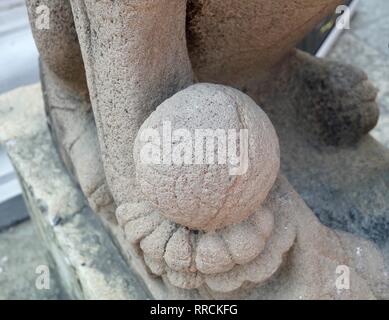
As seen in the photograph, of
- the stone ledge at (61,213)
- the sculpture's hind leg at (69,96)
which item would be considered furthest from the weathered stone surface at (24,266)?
the sculpture's hind leg at (69,96)

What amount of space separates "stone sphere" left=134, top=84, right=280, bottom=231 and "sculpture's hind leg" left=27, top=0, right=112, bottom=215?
238 mm

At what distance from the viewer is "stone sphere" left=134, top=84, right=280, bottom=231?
0.68m

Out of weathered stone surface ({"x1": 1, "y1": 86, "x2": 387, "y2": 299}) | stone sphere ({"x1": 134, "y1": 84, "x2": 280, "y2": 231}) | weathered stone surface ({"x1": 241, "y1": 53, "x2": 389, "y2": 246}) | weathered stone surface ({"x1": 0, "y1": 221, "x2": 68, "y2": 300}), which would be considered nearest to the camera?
stone sphere ({"x1": 134, "y1": 84, "x2": 280, "y2": 231})

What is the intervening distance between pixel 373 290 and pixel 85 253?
1.58 ft

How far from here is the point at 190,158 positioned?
678 millimetres

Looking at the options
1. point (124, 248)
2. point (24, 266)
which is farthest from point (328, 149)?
point (24, 266)

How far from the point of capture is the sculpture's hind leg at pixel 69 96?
2.92 feet

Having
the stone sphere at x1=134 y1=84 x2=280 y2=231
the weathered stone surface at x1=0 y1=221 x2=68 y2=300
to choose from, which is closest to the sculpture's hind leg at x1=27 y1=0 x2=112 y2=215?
the stone sphere at x1=134 y1=84 x2=280 y2=231

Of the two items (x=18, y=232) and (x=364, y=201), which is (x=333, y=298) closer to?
Answer: (x=364, y=201)

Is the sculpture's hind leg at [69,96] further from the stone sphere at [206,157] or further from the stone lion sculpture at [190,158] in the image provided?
the stone sphere at [206,157]

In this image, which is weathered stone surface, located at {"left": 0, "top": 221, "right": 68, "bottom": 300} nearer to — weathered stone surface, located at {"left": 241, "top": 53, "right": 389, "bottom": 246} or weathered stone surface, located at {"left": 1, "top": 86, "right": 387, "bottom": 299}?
weathered stone surface, located at {"left": 1, "top": 86, "right": 387, "bottom": 299}
